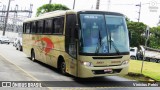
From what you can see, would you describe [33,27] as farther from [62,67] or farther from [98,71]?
[98,71]

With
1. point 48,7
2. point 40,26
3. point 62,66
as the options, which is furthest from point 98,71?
point 48,7

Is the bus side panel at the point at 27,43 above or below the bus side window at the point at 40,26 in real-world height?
below

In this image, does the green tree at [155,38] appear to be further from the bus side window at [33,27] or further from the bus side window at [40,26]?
the bus side window at [40,26]

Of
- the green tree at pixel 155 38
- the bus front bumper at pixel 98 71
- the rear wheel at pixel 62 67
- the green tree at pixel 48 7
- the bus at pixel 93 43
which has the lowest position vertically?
the green tree at pixel 155 38

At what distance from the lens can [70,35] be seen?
14133 mm

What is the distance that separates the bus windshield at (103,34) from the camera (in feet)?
42.6

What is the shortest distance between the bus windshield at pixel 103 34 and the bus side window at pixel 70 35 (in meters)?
0.56

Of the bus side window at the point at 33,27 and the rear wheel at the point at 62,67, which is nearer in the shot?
the rear wheel at the point at 62,67

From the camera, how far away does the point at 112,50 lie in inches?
524

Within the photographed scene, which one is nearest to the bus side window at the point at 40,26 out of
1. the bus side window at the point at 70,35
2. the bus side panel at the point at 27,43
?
the bus side panel at the point at 27,43

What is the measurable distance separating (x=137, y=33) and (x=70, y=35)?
175 feet

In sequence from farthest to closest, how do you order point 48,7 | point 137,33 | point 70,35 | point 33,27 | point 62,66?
point 137,33 → point 48,7 → point 33,27 → point 62,66 → point 70,35

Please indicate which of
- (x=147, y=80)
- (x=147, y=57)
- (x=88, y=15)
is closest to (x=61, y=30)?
(x=88, y=15)

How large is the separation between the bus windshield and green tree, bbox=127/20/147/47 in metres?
50.5
